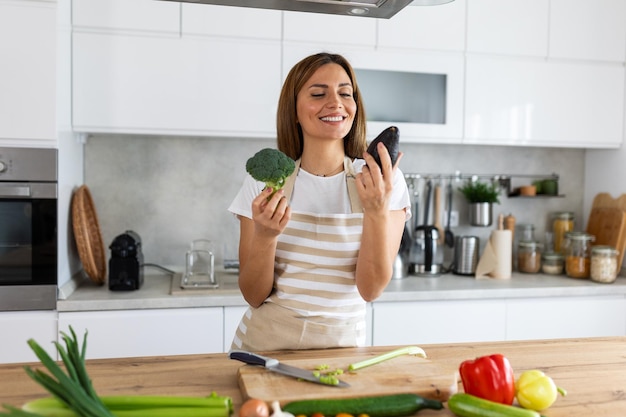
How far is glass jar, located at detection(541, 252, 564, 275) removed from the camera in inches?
120

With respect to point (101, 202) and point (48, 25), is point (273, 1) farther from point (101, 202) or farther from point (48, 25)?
point (101, 202)

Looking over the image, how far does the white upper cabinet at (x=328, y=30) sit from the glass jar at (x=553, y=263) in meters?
1.44

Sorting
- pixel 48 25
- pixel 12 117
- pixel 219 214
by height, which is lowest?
pixel 219 214

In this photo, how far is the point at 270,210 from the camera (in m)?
1.32

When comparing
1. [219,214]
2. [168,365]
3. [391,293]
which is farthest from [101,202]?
[168,365]

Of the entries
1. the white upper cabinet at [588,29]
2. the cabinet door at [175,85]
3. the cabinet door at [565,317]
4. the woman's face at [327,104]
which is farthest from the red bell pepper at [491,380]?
the white upper cabinet at [588,29]

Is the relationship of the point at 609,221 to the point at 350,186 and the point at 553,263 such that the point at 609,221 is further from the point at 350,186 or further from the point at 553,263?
the point at 350,186

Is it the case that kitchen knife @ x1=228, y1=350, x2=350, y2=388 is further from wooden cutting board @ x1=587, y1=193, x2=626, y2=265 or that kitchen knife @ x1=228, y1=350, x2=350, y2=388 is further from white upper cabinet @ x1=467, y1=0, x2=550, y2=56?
wooden cutting board @ x1=587, y1=193, x2=626, y2=265

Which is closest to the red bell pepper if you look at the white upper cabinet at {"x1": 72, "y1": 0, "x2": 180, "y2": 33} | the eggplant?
the eggplant

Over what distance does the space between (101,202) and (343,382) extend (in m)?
2.08

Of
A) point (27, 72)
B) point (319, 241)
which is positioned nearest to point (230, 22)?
point (27, 72)

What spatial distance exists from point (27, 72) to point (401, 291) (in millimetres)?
1732

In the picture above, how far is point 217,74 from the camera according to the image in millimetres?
2590

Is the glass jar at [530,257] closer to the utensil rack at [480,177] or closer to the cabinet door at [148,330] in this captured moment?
the utensil rack at [480,177]
